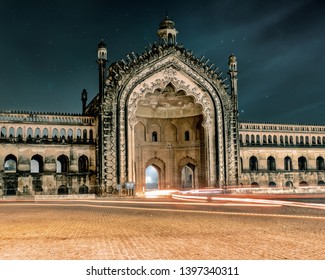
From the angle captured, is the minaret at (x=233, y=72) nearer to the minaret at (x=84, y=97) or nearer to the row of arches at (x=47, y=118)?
the row of arches at (x=47, y=118)

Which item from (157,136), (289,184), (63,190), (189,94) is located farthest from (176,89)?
(289,184)

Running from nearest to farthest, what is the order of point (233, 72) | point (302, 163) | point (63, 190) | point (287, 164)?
point (63, 190), point (233, 72), point (287, 164), point (302, 163)

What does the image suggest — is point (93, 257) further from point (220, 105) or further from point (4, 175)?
point (220, 105)

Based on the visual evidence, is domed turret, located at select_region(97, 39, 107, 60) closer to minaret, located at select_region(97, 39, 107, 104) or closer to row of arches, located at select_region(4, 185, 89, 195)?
minaret, located at select_region(97, 39, 107, 104)

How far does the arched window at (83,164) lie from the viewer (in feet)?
160

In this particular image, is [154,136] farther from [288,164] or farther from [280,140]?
[288,164]

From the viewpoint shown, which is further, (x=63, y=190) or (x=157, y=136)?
(x=157, y=136)

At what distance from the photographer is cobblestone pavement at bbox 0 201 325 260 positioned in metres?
11.0

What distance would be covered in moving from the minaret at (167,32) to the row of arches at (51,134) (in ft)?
49.7

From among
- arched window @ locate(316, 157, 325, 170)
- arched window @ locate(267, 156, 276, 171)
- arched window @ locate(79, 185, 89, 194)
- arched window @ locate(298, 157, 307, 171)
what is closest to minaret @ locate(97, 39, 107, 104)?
arched window @ locate(79, 185, 89, 194)

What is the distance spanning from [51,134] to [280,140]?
30.6 metres

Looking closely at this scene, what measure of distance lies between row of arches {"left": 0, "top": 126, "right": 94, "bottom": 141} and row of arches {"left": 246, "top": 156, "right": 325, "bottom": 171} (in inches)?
876

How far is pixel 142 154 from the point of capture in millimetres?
56406

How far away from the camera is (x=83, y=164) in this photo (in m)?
49.7
